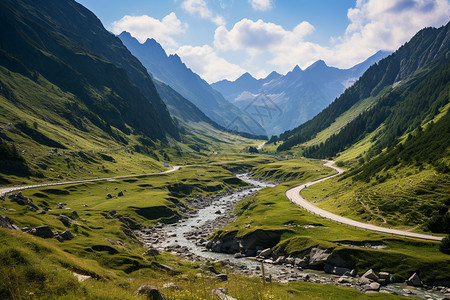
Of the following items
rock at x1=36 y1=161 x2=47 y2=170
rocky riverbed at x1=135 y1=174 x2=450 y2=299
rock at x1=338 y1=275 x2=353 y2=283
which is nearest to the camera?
rocky riverbed at x1=135 y1=174 x2=450 y2=299

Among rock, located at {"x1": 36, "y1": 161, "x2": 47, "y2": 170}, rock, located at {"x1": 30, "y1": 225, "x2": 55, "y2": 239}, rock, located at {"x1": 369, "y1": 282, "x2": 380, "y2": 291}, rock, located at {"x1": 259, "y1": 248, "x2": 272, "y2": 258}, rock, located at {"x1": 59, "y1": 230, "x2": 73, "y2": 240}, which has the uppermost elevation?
rock, located at {"x1": 369, "y1": 282, "x2": 380, "y2": 291}

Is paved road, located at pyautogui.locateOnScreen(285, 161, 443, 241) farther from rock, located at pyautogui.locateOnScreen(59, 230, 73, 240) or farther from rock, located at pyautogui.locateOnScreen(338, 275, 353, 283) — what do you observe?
rock, located at pyautogui.locateOnScreen(59, 230, 73, 240)

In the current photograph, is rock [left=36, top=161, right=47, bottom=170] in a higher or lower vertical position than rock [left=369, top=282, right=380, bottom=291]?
lower

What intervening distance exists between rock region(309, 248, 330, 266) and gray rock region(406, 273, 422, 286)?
1326 cm

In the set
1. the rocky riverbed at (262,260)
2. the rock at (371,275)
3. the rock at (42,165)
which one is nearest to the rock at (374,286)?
the rocky riverbed at (262,260)

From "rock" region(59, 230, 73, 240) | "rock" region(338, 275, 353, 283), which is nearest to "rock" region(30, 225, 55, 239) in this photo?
"rock" region(59, 230, 73, 240)

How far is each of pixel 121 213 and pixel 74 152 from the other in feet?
309

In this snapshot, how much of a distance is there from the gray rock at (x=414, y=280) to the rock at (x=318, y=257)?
13.3m

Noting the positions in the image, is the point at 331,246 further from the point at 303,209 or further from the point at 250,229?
the point at 303,209

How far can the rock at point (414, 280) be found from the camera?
43.1m

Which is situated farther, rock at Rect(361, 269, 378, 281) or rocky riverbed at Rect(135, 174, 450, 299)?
rock at Rect(361, 269, 378, 281)

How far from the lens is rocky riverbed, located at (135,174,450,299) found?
43.2 m

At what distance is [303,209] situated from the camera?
91375 millimetres

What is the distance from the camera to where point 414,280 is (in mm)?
43438
